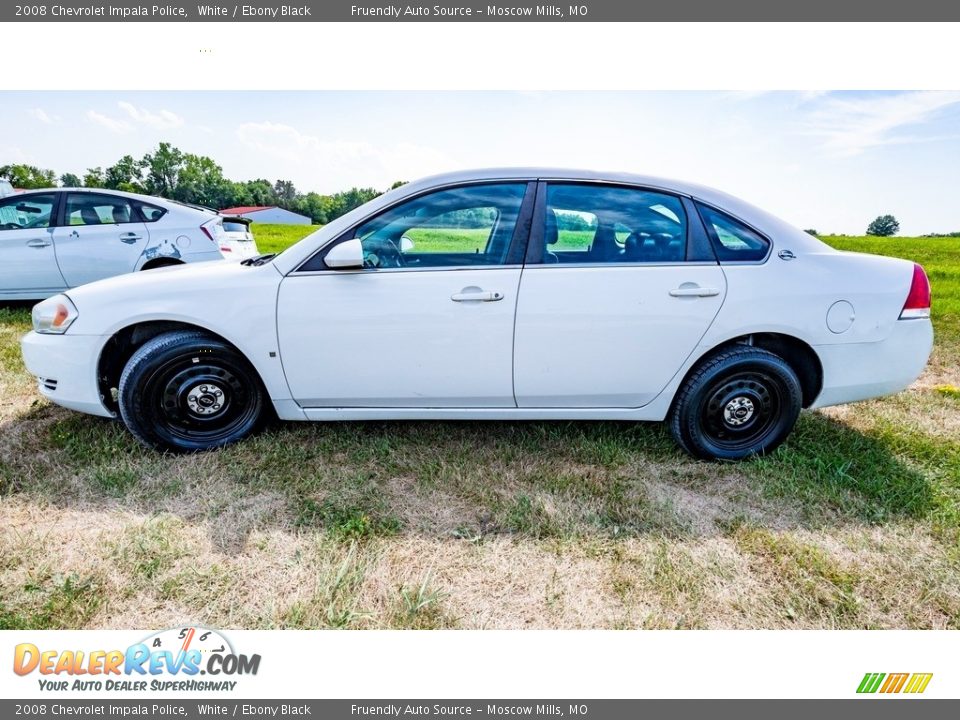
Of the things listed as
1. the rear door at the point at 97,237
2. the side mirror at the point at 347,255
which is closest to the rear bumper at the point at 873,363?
the side mirror at the point at 347,255

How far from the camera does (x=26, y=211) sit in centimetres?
574

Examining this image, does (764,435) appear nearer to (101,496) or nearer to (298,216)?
(101,496)

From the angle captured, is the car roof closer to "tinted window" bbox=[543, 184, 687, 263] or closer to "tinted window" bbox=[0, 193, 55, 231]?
"tinted window" bbox=[0, 193, 55, 231]

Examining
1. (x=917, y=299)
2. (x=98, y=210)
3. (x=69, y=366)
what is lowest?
(x=69, y=366)

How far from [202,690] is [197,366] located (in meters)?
1.56

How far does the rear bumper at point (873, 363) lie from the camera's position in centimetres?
271

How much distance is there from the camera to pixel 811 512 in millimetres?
2467

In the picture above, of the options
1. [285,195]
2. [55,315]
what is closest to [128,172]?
[285,195]

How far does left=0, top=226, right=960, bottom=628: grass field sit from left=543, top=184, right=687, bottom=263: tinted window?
1.10 metres

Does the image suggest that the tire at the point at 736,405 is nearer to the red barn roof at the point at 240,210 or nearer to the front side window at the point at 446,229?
the front side window at the point at 446,229

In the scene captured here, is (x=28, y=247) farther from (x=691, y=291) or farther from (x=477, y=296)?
(x=691, y=291)

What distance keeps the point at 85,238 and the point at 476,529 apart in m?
5.82

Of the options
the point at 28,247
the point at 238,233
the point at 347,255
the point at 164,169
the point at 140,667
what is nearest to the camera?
the point at 140,667

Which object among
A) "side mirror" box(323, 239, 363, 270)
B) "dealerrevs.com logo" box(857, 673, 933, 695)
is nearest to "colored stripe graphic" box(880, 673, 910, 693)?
"dealerrevs.com logo" box(857, 673, 933, 695)
